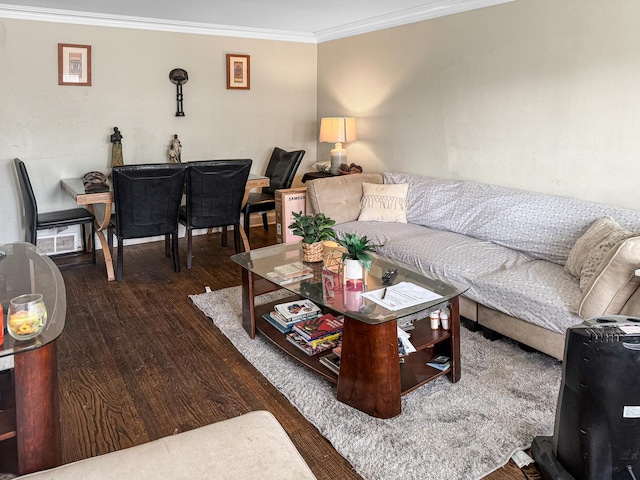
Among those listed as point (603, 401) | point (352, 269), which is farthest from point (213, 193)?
point (603, 401)

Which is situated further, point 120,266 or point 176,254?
point 176,254

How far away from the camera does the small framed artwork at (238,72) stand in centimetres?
505

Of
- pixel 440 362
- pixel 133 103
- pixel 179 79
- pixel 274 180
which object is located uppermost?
pixel 179 79

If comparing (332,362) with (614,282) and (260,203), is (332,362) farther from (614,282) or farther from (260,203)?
(260,203)

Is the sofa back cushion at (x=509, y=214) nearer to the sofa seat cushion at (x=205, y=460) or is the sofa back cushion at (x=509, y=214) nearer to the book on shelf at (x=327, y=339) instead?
the book on shelf at (x=327, y=339)

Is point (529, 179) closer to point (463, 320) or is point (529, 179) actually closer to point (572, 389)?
point (463, 320)

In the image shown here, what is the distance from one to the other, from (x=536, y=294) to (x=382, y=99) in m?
2.73

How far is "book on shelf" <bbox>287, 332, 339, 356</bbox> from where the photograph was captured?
2.51 meters

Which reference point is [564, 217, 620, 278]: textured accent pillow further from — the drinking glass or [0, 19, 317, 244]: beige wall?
[0, 19, 317, 244]: beige wall

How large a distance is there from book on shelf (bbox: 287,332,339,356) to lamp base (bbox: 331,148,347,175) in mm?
2615

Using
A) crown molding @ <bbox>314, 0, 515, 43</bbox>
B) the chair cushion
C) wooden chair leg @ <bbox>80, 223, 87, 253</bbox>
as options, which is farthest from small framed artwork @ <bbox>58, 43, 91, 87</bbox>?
crown molding @ <bbox>314, 0, 515, 43</bbox>

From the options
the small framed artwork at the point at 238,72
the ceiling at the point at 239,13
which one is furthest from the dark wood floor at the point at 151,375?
the small framed artwork at the point at 238,72

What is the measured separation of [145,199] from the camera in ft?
12.1

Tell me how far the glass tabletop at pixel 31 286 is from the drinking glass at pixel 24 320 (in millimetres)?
17
